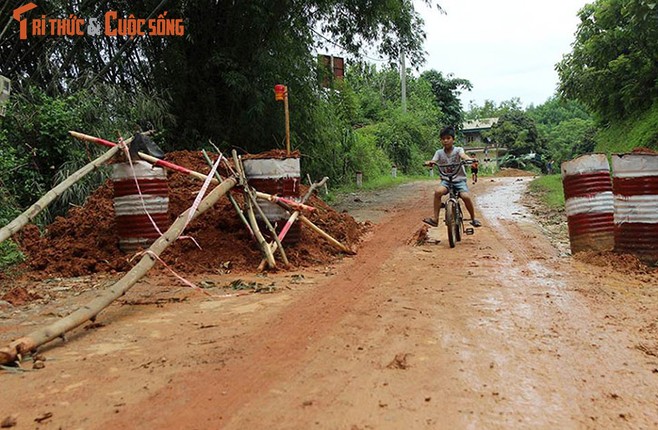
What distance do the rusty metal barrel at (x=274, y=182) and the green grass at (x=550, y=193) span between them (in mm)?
7756

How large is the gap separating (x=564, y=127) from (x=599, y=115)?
41873 millimetres

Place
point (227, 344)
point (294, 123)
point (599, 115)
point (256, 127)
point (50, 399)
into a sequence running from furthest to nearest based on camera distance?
point (599, 115) → point (294, 123) → point (256, 127) → point (227, 344) → point (50, 399)

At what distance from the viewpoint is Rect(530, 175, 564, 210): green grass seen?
1385cm

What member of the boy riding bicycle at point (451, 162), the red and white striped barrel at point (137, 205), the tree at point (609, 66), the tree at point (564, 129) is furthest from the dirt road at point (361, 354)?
the tree at point (564, 129)

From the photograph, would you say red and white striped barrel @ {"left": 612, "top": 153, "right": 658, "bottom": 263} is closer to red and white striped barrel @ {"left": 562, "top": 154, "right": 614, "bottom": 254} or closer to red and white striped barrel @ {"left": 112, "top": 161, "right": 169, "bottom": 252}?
red and white striped barrel @ {"left": 562, "top": 154, "right": 614, "bottom": 254}

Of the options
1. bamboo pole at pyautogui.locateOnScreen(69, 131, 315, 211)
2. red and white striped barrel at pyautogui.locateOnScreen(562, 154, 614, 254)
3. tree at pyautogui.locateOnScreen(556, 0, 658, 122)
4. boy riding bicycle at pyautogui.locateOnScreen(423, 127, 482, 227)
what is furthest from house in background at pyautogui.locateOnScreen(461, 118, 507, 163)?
bamboo pole at pyautogui.locateOnScreen(69, 131, 315, 211)

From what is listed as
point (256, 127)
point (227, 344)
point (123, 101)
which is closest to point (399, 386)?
point (227, 344)

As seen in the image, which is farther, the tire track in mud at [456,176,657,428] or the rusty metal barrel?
the rusty metal barrel

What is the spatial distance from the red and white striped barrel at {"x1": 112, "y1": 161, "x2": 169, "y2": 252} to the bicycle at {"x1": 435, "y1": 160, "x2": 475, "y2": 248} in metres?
3.91

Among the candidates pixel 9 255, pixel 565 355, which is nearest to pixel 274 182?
pixel 9 255

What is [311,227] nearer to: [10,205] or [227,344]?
[227,344]

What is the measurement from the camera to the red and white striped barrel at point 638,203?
649 cm

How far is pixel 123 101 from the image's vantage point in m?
11.5

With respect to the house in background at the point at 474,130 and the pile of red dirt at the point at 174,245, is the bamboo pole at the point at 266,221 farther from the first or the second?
the house in background at the point at 474,130
